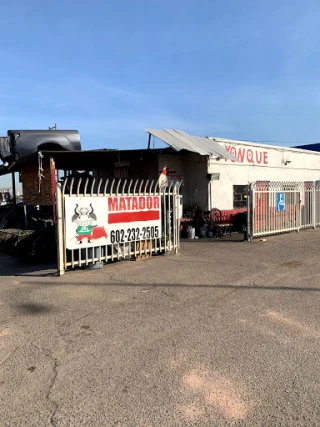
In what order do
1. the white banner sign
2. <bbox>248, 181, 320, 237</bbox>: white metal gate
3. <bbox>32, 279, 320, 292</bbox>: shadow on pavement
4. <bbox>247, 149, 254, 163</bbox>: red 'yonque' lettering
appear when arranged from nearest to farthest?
<bbox>32, 279, 320, 292</bbox>: shadow on pavement < the white banner sign < <bbox>248, 181, 320, 237</bbox>: white metal gate < <bbox>247, 149, 254, 163</bbox>: red 'yonque' lettering

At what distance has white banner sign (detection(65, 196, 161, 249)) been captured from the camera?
25.4 feet

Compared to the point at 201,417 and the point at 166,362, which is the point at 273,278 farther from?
the point at 201,417

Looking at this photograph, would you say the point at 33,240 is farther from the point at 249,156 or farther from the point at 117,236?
the point at 249,156

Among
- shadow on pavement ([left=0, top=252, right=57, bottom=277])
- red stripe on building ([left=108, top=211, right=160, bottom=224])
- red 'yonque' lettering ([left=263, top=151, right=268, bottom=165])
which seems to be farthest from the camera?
red 'yonque' lettering ([left=263, top=151, right=268, bottom=165])

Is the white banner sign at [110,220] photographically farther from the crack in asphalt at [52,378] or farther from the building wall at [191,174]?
the building wall at [191,174]

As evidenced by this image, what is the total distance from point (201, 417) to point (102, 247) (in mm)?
5852

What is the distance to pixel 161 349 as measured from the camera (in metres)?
4.07

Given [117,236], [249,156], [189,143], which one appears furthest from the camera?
[249,156]

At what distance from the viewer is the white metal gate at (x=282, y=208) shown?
12.9 metres

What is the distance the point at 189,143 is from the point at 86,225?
20.8 feet

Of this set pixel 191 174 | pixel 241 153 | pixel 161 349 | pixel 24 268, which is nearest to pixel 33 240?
pixel 24 268

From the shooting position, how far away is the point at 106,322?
4961mm

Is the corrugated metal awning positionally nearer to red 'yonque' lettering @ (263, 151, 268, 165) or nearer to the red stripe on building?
the red stripe on building

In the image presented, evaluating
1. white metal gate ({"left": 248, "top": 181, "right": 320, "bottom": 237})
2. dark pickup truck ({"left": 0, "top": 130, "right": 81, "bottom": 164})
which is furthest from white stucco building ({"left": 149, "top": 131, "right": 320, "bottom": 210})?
dark pickup truck ({"left": 0, "top": 130, "right": 81, "bottom": 164})
